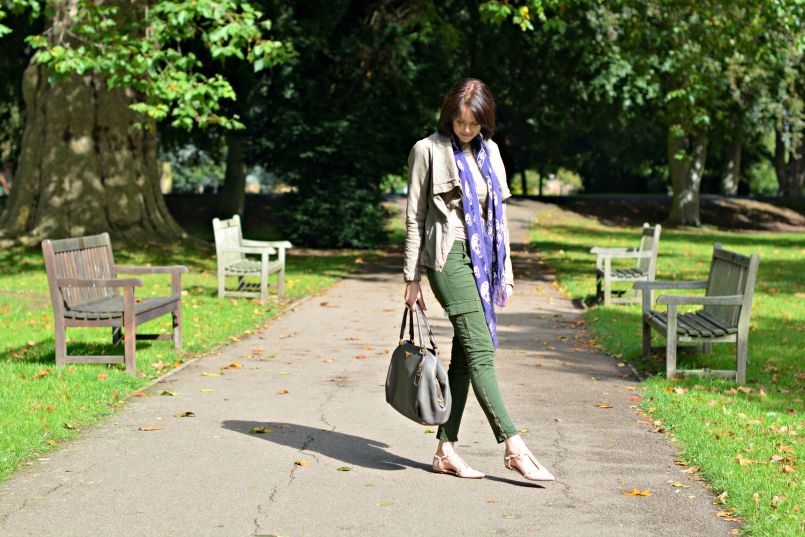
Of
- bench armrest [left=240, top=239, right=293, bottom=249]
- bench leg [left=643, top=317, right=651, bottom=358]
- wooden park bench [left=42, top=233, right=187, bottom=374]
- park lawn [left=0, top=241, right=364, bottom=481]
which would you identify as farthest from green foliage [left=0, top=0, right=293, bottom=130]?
bench leg [left=643, top=317, right=651, bottom=358]

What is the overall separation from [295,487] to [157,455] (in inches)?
39.5

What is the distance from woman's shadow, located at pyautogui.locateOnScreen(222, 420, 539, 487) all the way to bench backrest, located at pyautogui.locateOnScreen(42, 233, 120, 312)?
7.73 ft

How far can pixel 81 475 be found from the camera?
548 centimetres

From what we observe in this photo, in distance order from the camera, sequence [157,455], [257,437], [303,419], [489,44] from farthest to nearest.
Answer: [489,44], [303,419], [257,437], [157,455]

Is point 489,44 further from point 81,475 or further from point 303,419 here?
point 81,475

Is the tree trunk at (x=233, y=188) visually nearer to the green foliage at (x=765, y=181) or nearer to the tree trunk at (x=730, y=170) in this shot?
the tree trunk at (x=730, y=170)

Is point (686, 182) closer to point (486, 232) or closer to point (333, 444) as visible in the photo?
point (333, 444)

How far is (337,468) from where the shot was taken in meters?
5.70

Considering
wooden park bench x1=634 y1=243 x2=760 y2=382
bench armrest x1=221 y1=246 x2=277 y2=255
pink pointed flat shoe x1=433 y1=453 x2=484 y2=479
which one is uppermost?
wooden park bench x1=634 y1=243 x2=760 y2=382

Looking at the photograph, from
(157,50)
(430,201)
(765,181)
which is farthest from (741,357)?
(765,181)

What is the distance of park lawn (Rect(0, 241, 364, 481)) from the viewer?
6539 millimetres

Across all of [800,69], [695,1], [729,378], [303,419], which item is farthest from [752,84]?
[303,419]

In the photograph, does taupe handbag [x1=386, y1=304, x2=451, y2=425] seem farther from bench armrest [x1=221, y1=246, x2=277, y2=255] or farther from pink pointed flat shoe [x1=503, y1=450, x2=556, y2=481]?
bench armrest [x1=221, y1=246, x2=277, y2=255]

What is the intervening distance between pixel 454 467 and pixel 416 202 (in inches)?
53.2
